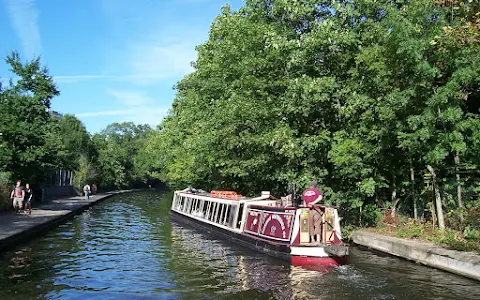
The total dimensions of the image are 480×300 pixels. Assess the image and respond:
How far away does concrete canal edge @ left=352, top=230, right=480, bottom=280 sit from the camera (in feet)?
37.7

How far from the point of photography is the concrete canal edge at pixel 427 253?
11.5m

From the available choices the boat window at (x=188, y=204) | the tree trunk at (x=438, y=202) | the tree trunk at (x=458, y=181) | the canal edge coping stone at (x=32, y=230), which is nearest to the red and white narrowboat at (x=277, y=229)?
the tree trunk at (x=438, y=202)

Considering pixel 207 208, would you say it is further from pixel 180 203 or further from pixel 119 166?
pixel 119 166

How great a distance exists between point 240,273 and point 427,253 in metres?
5.25

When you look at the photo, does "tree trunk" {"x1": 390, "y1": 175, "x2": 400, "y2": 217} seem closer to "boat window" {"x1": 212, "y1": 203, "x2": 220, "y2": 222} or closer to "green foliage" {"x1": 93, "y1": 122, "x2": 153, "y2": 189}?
"boat window" {"x1": 212, "y1": 203, "x2": 220, "y2": 222}

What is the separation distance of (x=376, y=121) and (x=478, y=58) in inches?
173

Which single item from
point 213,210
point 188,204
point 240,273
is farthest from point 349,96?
point 188,204

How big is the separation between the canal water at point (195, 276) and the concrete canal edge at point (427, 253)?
0.27m

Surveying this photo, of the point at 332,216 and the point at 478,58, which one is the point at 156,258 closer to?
the point at 332,216

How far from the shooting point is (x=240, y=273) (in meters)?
12.6

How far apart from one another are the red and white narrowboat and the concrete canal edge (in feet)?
6.34

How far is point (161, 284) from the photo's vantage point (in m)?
11.3

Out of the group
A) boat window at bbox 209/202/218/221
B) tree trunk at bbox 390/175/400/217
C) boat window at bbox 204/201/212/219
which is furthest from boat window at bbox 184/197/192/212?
tree trunk at bbox 390/175/400/217

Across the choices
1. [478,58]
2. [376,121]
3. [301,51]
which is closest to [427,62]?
[478,58]
